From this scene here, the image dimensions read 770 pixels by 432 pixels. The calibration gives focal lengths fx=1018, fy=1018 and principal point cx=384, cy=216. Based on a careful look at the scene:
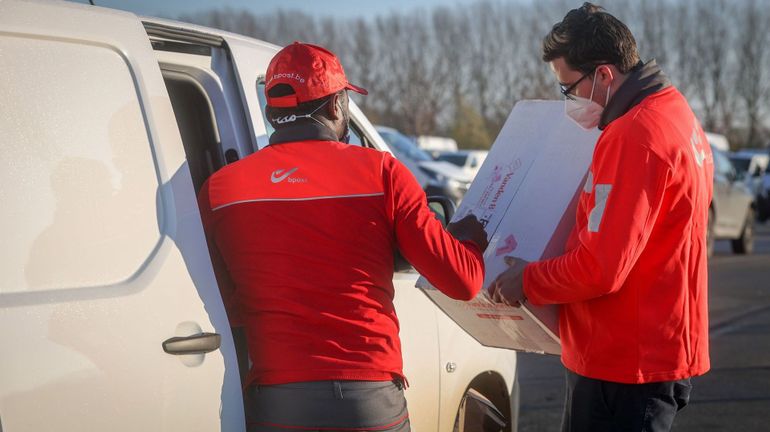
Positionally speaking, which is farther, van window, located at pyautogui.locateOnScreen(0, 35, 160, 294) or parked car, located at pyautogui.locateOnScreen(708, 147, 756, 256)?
parked car, located at pyautogui.locateOnScreen(708, 147, 756, 256)

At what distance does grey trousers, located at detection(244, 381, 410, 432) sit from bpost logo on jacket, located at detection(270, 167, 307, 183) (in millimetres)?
509

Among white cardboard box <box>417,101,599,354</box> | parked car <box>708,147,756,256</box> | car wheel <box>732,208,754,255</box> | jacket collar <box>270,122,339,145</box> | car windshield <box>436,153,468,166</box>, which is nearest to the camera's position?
jacket collar <box>270,122,339,145</box>

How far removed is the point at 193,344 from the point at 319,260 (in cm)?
37

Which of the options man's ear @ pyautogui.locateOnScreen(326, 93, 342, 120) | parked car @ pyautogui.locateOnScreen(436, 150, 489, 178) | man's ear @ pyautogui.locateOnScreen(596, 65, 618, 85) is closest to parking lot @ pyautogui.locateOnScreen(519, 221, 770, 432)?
man's ear @ pyautogui.locateOnScreen(596, 65, 618, 85)

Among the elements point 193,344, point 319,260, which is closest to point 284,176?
point 319,260

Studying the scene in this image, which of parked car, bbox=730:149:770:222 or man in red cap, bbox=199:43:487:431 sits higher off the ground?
man in red cap, bbox=199:43:487:431

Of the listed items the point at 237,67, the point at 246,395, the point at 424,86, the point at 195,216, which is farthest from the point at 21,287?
the point at 424,86

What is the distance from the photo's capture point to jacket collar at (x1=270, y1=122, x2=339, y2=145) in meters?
2.65

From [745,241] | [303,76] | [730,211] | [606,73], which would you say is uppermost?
[303,76]

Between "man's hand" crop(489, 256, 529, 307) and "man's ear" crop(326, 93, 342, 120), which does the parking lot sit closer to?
"man's hand" crop(489, 256, 529, 307)

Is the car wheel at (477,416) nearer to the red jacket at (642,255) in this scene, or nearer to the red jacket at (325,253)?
the red jacket at (642,255)

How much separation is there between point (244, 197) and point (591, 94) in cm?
103

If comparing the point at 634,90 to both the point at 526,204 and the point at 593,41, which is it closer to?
the point at 593,41

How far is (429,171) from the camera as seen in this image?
19.0 metres
